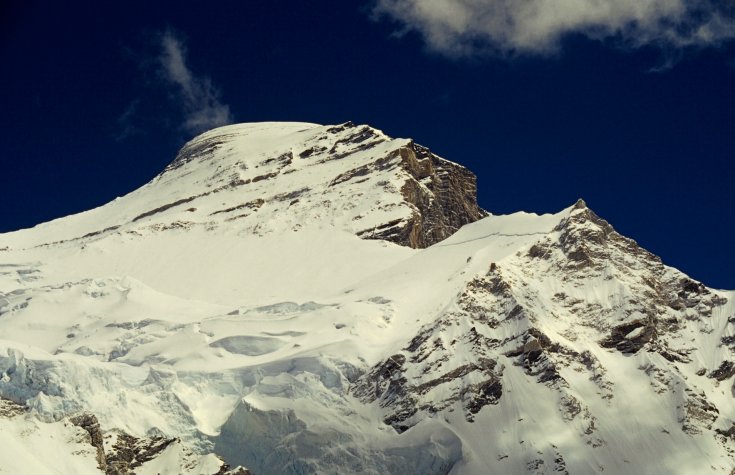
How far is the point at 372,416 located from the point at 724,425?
130ft

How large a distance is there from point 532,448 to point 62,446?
50.1m

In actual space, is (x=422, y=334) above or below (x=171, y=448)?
above

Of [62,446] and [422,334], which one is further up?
[422,334]

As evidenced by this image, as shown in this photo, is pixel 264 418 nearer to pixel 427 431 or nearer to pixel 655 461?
pixel 427 431

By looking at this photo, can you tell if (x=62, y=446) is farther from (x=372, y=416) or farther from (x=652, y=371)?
(x=652, y=371)

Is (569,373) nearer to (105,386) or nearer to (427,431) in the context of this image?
(427,431)

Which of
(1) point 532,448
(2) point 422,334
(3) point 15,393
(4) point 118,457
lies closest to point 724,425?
(1) point 532,448

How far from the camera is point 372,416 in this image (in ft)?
618

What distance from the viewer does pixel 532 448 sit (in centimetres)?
18075

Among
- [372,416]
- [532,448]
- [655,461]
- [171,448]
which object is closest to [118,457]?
[171,448]

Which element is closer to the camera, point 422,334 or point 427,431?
point 427,431

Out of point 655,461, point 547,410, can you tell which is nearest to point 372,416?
point 547,410

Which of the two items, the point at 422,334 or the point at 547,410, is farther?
the point at 422,334

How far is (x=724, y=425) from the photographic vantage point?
190 meters
